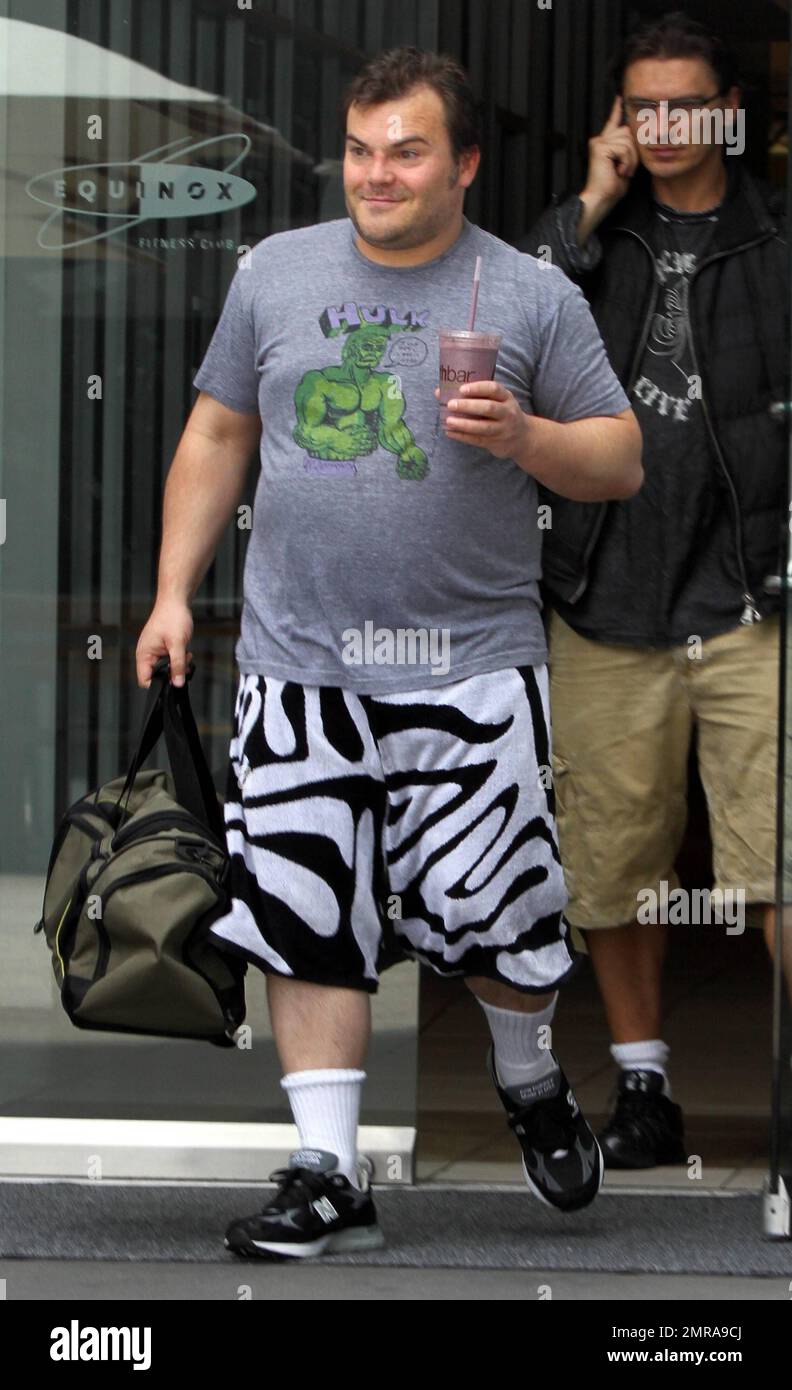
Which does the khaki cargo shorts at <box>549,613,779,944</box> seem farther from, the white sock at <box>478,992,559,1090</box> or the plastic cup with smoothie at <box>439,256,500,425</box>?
the plastic cup with smoothie at <box>439,256,500,425</box>

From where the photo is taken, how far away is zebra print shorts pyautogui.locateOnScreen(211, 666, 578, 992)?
4188 mm

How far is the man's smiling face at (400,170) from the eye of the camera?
4109mm

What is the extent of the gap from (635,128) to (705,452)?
64cm

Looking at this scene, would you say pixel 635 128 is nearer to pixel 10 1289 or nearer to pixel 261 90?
pixel 261 90

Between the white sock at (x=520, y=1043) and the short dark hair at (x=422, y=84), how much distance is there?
4.86 ft

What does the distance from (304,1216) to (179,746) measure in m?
0.84

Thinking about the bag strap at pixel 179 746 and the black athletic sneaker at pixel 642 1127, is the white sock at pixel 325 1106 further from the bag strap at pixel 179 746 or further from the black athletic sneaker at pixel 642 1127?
the black athletic sneaker at pixel 642 1127

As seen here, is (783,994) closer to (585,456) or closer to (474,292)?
(585,456)

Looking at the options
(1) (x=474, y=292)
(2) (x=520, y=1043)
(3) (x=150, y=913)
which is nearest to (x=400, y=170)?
(1) (x=474, y=292)

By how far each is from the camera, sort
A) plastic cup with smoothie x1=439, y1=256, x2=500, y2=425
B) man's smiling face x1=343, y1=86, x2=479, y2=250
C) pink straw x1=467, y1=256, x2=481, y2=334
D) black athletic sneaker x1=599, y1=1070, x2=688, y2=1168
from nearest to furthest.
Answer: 1. plastic cup with smoothie x1=439, y1=256, x2=500, y2=425
2. pink straw x1=467, y1=256, x2=481, y2=334
3. man's smiling face x1=343, y1=86, x2=479, y2=250
4. black athletic sneaker x1=599, y1=1070, x2=688, y2=1168

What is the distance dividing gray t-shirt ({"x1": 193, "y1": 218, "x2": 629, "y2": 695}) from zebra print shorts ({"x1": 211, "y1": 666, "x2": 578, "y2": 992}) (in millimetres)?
62

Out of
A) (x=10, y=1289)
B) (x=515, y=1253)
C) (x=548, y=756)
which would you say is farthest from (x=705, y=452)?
(x=10, y=1289)

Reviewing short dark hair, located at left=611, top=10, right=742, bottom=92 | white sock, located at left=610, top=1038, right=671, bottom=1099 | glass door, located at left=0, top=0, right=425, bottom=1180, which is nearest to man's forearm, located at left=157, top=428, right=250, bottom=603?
glass door, located at left=0, top=0, right=425, bottom=1180

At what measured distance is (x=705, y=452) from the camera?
4773 mm
